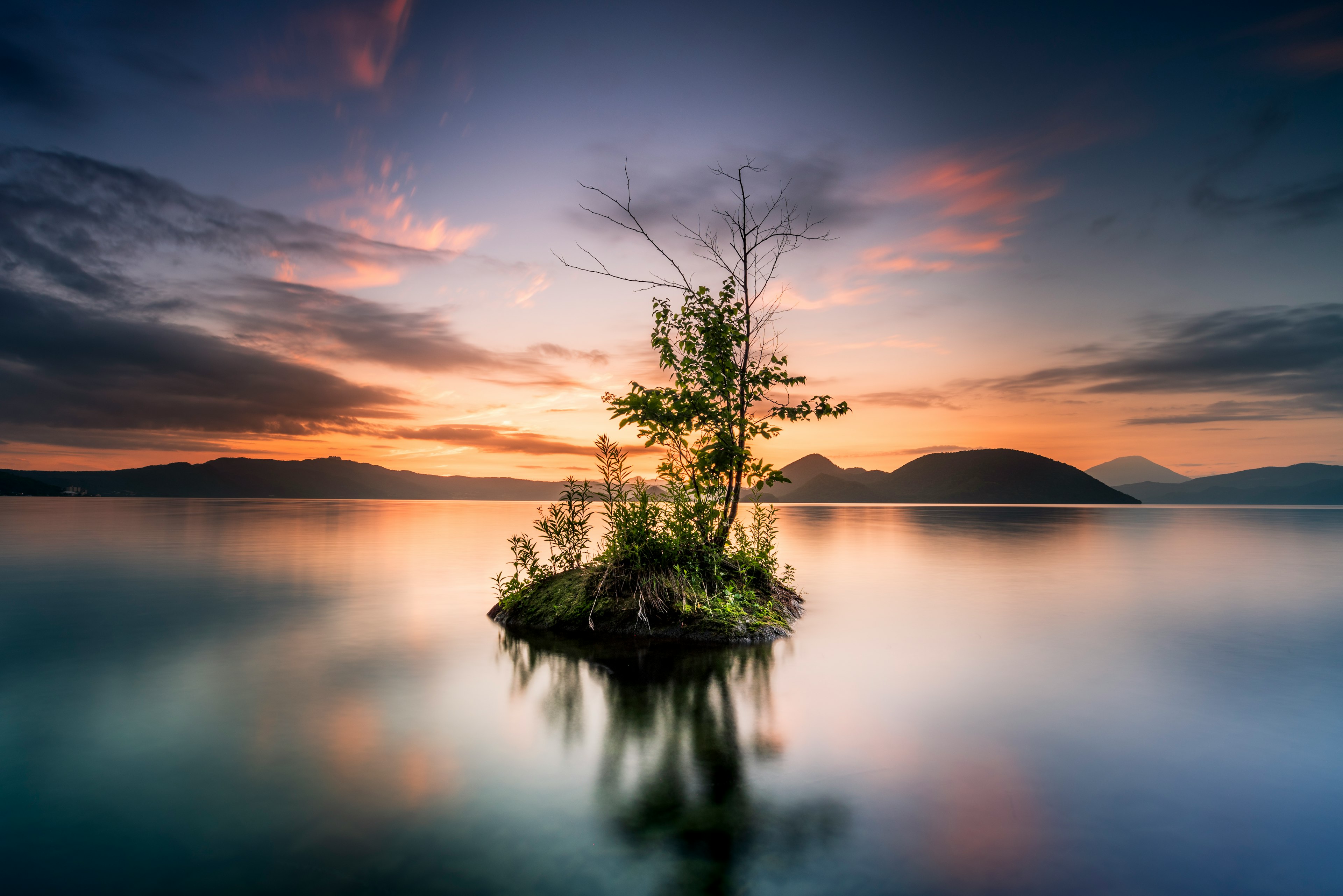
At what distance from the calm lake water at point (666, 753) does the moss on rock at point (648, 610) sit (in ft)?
2.08

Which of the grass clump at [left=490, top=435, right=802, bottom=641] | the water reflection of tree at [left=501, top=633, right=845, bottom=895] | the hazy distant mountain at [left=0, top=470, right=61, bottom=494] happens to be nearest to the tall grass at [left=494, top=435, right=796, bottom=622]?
the grass clump at [left=490, top=435, right=802, bottom=641]

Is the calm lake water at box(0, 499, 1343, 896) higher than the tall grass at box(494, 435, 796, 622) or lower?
lower

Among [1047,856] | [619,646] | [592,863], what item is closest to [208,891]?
[592,863]

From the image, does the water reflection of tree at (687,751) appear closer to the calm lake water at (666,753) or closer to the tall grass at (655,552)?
the calm lake water at (666,753)

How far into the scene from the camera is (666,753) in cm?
546

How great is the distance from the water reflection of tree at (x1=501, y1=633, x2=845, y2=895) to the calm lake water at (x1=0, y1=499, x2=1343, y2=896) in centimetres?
3

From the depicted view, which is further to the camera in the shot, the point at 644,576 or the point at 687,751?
the point at 644,576

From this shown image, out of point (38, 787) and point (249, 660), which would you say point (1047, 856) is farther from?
point (249, 660)

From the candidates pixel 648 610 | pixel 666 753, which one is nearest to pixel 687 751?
pixel 666 753

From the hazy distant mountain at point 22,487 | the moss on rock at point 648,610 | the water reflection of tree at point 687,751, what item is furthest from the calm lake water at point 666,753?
the hazy distant mountain at point 22,487

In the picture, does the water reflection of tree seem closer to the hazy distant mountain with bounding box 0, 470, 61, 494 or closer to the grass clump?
the grass clump

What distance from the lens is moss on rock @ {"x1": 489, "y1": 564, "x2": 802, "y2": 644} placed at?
9875mm

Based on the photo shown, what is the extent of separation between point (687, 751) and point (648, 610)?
15.7ft

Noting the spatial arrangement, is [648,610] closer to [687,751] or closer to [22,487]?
[687,751]
